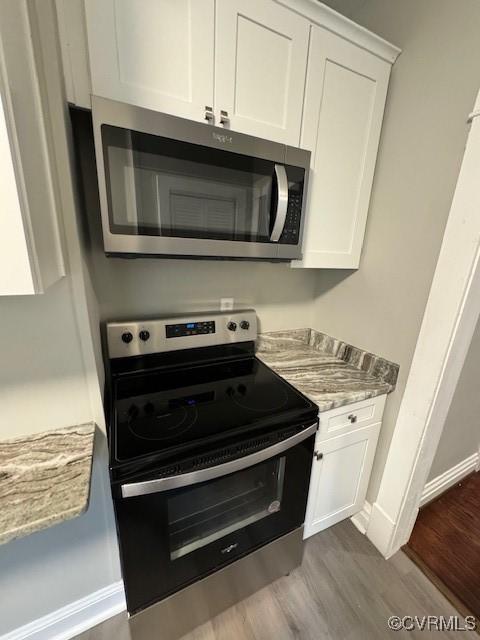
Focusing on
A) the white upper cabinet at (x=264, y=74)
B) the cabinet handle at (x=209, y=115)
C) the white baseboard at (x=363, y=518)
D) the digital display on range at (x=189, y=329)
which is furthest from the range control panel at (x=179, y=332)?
the white baseboard at (x=363, y=518)

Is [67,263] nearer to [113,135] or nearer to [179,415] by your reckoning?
[113,135]

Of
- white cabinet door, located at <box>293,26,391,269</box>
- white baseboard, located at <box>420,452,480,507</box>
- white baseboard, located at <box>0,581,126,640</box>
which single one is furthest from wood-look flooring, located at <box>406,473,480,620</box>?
white cabinet door, located at <box>293,26,391,269</box>

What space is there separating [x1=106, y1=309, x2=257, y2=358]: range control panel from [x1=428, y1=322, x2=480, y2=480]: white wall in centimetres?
116

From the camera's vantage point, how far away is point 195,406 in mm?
1040

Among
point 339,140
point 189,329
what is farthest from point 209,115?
point 189,329

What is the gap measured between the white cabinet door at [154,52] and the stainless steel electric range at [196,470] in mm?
802

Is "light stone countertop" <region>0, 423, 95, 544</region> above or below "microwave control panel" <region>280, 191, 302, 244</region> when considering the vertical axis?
below

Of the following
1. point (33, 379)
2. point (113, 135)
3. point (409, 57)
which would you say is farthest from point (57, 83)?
point (409, 57)

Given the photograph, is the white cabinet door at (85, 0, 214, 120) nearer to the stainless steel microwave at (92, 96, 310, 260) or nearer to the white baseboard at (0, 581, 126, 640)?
the stainless steel microwave at (92, 96, 310, 260)

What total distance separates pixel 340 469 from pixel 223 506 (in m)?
0.60

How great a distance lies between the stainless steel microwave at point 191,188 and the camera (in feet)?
2.51

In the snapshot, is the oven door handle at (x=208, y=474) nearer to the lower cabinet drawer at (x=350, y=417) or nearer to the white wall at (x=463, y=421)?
the lower cabinet drawer at (x=350, y=417)

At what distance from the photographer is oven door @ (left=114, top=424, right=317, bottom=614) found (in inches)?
31.1

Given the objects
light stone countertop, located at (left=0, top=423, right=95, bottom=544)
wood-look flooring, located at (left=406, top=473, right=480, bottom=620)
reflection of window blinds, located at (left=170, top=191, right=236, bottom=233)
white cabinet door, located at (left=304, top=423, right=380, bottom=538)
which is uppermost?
reflection of window blinds, located at (left=170, top=191, right=236, bottom=233)
